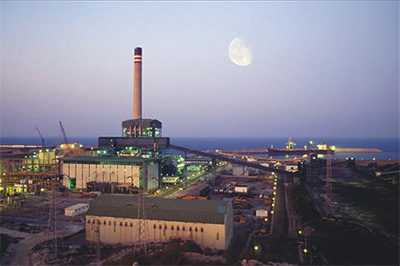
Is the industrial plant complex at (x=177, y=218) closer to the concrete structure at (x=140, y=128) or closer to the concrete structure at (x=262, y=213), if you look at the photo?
the concrete structure at (x=262, y=213)

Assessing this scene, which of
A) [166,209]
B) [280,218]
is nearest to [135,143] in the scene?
[280,218]

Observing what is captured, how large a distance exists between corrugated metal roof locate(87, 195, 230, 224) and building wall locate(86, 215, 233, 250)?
319 millimetres

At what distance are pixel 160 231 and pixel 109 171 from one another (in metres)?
25.2

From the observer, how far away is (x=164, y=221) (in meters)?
22.4

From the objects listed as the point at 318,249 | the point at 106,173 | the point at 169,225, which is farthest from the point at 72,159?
the point at 318,249

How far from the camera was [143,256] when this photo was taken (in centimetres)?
1906

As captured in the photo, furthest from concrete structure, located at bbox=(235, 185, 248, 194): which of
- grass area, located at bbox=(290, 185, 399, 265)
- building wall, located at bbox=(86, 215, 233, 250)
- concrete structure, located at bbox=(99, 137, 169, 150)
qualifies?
building wall, located at bbox=(86, 215, 233, 250)

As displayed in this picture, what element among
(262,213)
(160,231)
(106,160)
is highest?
(106,160)

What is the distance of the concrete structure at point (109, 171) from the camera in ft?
147

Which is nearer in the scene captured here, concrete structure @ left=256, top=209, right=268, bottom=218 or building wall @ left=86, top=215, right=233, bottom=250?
building wall @ left=86, top=215, right=233, bottom=250

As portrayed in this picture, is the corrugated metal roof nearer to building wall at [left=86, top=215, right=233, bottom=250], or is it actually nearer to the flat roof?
building wall at [left=86, top=215, right=233, bottom=250]

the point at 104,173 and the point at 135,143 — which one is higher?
the point at 135,143

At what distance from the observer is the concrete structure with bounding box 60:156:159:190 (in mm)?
44688

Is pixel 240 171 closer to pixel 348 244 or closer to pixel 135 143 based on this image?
pixel 135 143
